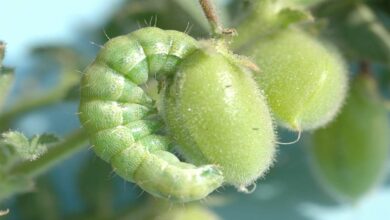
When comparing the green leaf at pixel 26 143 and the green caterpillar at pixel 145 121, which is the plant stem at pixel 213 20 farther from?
the green leaf at pixel 26 143

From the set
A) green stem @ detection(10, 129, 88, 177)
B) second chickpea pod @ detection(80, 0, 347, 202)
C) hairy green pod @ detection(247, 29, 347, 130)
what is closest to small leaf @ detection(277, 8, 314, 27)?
hairy green pod @ detection(247, 29, 347, 130)

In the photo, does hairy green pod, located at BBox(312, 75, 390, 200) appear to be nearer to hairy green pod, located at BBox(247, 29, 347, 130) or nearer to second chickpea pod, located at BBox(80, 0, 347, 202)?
hairy green pod, located at BBox(247, 29, 347, 130)

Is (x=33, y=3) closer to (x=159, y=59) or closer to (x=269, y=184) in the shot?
(x=269, y=184)

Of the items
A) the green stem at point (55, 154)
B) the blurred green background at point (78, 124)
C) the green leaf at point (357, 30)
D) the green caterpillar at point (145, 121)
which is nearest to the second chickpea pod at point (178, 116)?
the green caterpillar at point (145, 121)

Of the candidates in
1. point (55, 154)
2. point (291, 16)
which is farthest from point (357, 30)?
point (55, 154)

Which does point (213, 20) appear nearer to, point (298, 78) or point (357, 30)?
point (298, 78)

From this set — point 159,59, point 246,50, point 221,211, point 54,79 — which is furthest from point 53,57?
point 159,59
